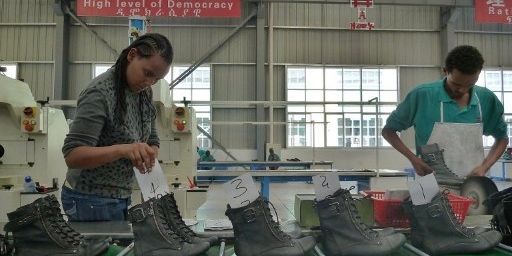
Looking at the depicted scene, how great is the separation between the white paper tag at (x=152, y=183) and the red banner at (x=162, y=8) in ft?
16.3

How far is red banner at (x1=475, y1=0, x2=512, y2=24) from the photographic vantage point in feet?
19.4

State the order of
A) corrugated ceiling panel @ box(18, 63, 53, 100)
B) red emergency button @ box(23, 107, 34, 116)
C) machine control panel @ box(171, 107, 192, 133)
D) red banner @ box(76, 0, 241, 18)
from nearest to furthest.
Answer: red emergency button @ box(23, 107, 34, 116) → machine control panel @ box(171, 107, 192, 133) → red banner @ box(76, 0, 241, 18) → corrugated ceiling panel @ box(18, 63, 53, 100)

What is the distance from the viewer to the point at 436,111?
187 centimetres

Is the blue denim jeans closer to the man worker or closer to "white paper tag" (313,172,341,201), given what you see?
"white paper tag" (313,172,341,201)

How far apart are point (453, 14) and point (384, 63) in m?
1.85

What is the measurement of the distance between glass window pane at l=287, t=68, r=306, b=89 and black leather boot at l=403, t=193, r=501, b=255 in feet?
29.1

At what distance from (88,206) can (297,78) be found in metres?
8.89

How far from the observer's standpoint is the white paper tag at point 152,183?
1090mm

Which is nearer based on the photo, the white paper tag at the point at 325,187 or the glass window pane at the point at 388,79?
the white paper tag at the point at 325,187

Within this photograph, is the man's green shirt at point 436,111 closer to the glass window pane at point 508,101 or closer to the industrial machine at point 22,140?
the industrial machine at point 22,140

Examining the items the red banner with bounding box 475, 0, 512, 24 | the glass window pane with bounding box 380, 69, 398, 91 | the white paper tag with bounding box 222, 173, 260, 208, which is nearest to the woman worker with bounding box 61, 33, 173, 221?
the white paper tag with bounding box 222, 173, 260, 208

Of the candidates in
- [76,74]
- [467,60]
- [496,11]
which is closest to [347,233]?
[467,60]

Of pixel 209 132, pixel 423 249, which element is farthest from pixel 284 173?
pixel 209 132

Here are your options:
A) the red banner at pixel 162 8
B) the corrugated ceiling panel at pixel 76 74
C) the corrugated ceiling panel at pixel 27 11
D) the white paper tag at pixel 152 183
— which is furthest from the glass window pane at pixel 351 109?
the white paper tag at pixel 152 183
